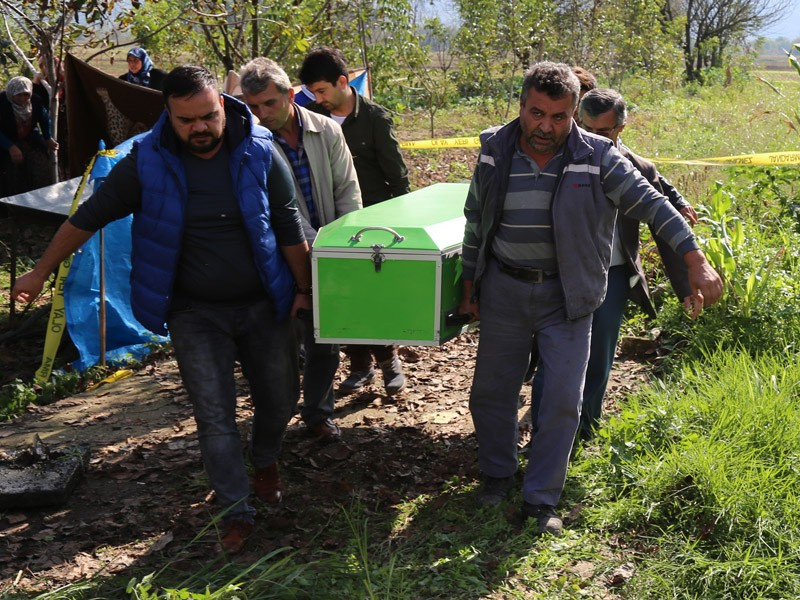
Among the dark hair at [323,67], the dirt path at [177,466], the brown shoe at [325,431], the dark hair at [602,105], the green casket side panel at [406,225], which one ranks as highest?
the dark hair at [323,67]

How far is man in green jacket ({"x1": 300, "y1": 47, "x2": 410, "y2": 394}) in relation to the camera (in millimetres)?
5312

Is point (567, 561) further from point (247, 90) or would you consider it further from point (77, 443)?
point (77, 443)

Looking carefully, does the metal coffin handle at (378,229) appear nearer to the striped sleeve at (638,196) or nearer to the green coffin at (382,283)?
the green coffin at (382,283)

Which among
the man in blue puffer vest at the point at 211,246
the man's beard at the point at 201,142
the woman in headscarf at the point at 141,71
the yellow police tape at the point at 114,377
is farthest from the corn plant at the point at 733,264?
the woman in headscarf at the point at 141,71

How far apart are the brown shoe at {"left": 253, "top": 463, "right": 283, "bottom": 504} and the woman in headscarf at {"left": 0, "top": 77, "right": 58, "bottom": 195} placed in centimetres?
636

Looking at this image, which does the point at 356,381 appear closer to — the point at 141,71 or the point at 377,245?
the point at 377,245

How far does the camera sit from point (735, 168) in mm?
7859

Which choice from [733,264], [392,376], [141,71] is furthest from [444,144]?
[392,376]

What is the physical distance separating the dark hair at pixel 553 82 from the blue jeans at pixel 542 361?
72 centimetres

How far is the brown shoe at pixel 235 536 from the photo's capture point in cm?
404

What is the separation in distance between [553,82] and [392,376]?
102 inches

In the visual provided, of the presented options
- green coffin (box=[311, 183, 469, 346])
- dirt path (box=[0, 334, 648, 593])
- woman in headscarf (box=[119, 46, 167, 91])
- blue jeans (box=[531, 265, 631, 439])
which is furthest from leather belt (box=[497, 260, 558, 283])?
woman in headscarf (box=[119, 46, 167, 91])

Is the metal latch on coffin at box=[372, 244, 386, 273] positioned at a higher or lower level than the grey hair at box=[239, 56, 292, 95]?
lower

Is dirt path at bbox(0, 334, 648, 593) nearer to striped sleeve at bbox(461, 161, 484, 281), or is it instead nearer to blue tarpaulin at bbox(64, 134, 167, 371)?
blue tarpaulin at bbox(64, 134, 167, 371)
